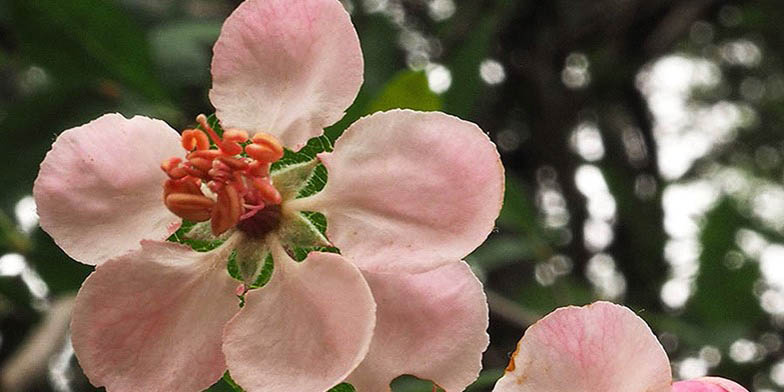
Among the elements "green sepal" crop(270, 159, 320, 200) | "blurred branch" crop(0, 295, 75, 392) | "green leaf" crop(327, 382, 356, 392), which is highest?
"green sepal" crop(270, 159, 320, 200)

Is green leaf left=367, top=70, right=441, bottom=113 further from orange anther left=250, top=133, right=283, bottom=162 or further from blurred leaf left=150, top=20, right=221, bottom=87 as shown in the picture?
blurred leaf left=150, top=20, right=221, bottom=87

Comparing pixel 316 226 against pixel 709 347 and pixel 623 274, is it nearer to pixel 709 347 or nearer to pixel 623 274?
pixel 709 347

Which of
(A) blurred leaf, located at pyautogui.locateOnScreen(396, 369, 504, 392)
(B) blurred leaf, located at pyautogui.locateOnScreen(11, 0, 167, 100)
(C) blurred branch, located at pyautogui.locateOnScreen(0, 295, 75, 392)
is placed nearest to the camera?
(A) blurred leaf, located at pyautogui.locateOnScreen(396, 369, 504, 392)

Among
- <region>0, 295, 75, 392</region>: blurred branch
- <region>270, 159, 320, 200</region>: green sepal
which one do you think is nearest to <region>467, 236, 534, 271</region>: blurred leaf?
<region>0, 295, 75, 392</region>: blurred branch

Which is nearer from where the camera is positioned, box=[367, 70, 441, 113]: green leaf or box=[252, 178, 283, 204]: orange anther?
box=[252, 178, 283, 204]: orange anther

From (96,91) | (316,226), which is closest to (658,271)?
(96,91)

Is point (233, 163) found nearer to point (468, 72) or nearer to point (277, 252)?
point (277, 252)
